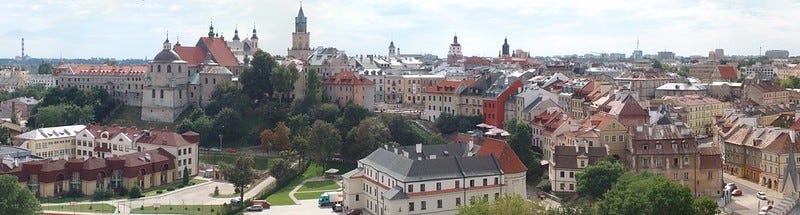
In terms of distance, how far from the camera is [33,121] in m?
88.7

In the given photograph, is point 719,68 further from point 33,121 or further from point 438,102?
point 33,121

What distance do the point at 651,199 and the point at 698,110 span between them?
40.2 metres

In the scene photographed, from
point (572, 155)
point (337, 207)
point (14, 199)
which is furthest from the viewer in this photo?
point (572, 155)

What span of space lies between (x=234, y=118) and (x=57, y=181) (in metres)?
20.8

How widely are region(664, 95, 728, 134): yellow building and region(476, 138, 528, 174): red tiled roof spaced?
28.4 m

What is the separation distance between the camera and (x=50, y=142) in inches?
2940

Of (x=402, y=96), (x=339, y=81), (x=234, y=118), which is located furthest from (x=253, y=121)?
(x=402, y=96)

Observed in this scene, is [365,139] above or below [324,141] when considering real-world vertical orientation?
above

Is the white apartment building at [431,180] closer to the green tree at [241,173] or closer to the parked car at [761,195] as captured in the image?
the green tree at [241,173]

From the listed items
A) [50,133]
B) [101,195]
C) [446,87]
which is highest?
[446,87]

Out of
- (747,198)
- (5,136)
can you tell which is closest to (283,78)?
(5,136)

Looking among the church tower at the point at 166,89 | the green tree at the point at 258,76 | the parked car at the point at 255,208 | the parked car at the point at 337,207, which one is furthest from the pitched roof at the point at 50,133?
the parked car at the point at 337,207

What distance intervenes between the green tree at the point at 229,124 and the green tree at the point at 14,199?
3255 centimetres

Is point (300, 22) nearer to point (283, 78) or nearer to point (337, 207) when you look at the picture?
point (283, 78)
